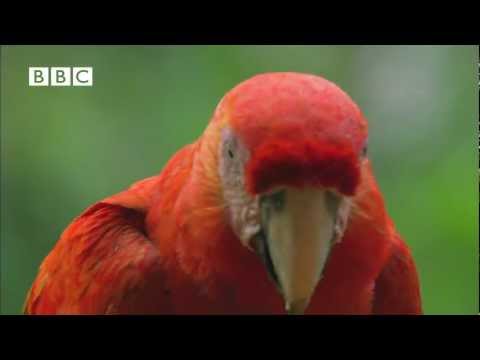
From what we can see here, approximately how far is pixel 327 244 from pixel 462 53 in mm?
1354

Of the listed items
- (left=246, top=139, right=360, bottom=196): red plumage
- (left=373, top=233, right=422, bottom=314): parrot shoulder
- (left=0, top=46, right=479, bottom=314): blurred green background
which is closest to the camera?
(left=246, top=139, right=360, bottom=196): red plumage

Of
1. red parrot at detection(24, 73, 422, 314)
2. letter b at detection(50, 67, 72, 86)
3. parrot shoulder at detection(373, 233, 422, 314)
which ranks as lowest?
parrot shoulder at detection(373, 233, 422, 314)

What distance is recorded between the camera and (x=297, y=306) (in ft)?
3.77

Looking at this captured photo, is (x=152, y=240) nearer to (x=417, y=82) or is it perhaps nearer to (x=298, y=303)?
(x=298, y=303)

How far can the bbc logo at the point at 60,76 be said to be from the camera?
1.99 meters

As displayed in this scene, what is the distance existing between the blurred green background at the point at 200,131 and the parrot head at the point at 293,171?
1061 millimetres

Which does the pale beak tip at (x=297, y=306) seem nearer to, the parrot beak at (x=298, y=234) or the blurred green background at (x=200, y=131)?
the parrot beak at (x=298, y=234)

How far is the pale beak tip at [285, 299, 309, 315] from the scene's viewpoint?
115 cm

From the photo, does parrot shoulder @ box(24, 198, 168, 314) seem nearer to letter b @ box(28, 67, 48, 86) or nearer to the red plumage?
the red plumage

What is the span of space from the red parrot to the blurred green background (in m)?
0.66

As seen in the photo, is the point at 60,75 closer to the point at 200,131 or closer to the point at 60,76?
the point at 60,76

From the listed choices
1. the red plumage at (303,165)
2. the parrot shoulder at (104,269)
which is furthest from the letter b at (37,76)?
the red plumage at (303,165)

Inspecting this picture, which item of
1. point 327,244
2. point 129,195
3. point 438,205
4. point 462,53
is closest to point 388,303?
point 327,244

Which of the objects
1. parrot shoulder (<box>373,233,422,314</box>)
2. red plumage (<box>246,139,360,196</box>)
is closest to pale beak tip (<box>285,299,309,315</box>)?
red plumage (<box>246,139,360,196</box>)
